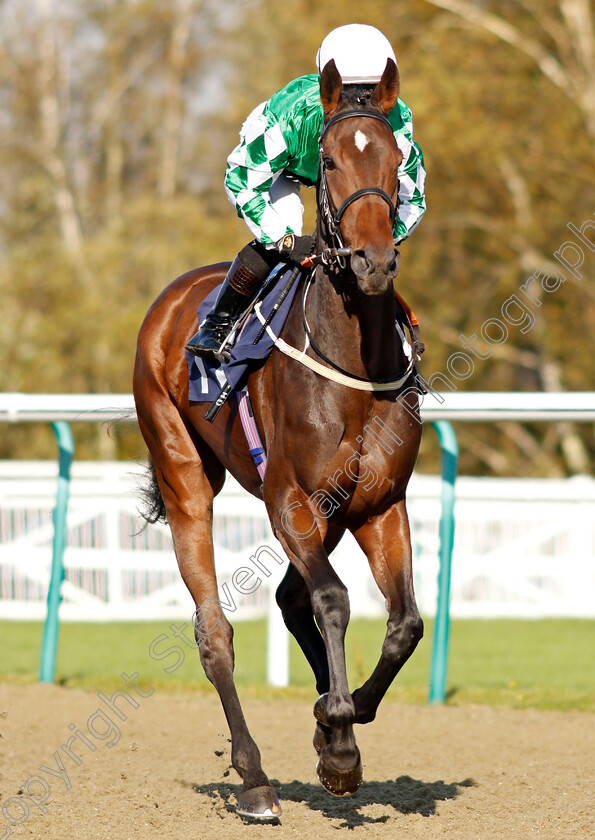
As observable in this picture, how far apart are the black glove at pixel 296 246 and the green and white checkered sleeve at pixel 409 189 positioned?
0.94ft

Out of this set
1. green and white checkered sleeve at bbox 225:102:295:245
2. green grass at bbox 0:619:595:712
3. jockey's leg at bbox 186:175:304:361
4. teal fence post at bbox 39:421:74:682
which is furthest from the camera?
green grass at bbox 0:619:595:712

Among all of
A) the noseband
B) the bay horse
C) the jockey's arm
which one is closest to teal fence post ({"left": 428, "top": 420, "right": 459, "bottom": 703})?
the bay horse

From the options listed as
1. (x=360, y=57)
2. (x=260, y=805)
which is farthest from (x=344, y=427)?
(x=260, y=805)

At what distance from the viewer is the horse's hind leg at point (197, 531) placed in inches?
163

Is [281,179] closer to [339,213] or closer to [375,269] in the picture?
[339,213]

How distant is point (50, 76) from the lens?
986 inches

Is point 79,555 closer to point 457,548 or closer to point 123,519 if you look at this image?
point 123,519

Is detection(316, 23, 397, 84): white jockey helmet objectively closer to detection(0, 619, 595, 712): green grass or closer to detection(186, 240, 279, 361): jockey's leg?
detection(186, 240, 279, 361): jockey's leg

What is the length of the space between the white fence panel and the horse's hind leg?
349 centimetres

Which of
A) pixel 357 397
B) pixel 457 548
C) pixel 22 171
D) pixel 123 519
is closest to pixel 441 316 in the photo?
pixel 457 548

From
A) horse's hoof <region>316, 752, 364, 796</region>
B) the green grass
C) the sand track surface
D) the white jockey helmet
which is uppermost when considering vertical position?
the white jockey helmet

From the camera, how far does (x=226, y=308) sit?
4.15 metres

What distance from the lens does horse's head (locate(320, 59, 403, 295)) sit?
121 inches

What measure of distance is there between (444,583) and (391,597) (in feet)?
6.70
